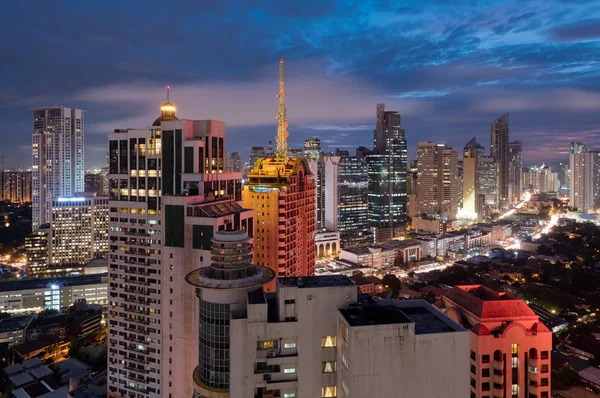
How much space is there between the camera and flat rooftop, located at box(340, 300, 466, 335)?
8.59 meters

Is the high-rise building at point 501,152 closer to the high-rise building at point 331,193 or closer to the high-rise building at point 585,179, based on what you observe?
the high-rise building at point 585,179

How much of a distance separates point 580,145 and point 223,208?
93354 mm

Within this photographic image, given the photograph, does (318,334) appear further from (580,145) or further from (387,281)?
(580,145)

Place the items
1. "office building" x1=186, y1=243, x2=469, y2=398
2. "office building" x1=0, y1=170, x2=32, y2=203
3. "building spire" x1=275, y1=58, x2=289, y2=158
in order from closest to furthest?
"office building" x1=186, y1=243, x2=469, y2=398 < "building spire" x1=275, y1=58, x2=289, y2=158 < "office building" x1=0, y1=170, x2=32, y2=203

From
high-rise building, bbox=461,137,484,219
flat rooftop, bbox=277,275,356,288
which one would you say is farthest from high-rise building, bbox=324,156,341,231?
flat rooftop, bbox=277,275,356,288

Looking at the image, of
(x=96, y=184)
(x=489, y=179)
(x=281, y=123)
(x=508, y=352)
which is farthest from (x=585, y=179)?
(x=96, y=184)

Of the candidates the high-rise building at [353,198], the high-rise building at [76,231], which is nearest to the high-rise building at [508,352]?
the high-rise building at [76,231]

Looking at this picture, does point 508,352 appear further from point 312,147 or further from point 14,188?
point 14,188

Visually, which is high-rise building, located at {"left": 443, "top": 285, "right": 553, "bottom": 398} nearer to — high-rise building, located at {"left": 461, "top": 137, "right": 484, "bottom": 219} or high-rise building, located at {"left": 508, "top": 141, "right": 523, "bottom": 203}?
high-rise building, located at {"left": 461, "top": 137, "right": 484, "bottom": 219}

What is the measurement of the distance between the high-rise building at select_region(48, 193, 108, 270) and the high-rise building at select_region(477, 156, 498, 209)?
8190 cm

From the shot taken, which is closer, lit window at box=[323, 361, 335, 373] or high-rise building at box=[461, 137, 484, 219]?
lit window at box=[323, 361, 335, 373]

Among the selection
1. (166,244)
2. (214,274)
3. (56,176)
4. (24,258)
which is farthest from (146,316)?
(56,176)

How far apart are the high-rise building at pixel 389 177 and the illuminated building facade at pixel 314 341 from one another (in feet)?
199

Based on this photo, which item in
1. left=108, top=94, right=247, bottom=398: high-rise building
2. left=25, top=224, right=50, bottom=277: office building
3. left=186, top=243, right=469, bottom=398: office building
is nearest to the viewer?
left=186, top=243, right=469, bottom=398: office building
